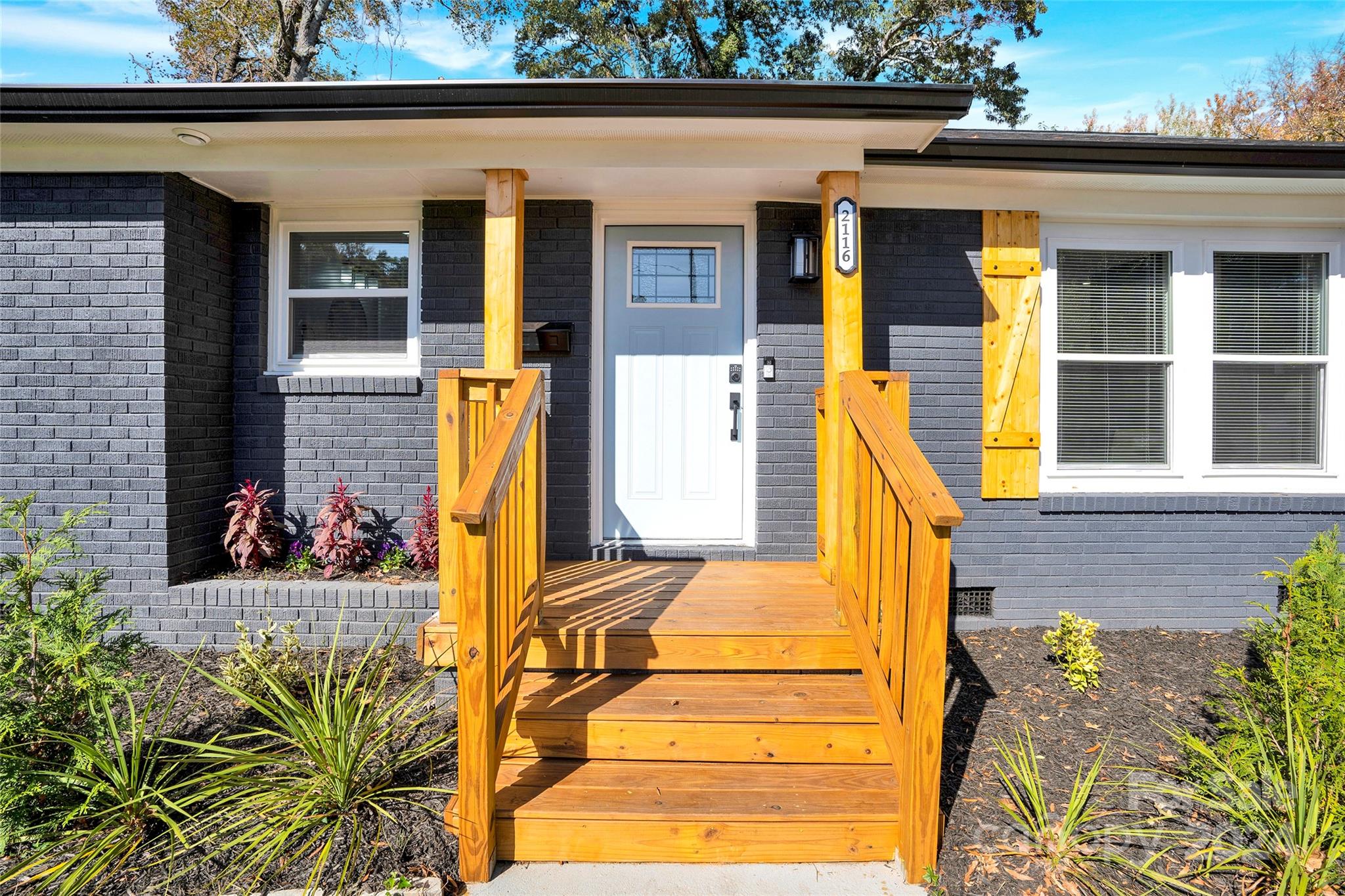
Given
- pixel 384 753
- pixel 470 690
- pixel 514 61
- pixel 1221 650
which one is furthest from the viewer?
pixel 514 61

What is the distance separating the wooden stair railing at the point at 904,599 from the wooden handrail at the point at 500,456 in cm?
135

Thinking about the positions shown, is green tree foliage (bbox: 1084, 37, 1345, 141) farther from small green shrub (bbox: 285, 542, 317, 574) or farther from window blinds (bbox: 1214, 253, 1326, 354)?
small green shrub (bbox: 285, 542, 317, 574)

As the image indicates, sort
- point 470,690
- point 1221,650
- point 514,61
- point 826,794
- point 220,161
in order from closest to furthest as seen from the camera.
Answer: point 470,690
point 826,794
point 220,161
point 1221,650
point 514,61

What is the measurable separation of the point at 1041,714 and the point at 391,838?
9.37 ft

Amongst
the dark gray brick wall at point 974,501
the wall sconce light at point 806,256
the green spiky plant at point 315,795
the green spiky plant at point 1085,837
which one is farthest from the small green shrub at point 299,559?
the green spiky plant at point 1085,837

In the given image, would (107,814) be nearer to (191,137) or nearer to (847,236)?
(191,137)

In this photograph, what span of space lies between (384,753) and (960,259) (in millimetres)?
4221

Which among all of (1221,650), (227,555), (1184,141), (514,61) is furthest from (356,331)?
(514,61)

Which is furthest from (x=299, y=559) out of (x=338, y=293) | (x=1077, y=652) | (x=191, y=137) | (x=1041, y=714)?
(x=1077, y=652)

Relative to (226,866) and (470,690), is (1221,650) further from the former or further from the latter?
(226,866)

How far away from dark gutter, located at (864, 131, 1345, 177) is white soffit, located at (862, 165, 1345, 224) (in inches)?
2.7

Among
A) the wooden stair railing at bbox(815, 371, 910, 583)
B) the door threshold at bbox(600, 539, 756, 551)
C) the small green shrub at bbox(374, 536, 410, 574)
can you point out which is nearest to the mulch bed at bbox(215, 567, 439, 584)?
the small green shrub at bbox(374, 536, 410, 574)

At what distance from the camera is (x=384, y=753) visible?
2771 mm

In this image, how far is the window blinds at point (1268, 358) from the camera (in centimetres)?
461
